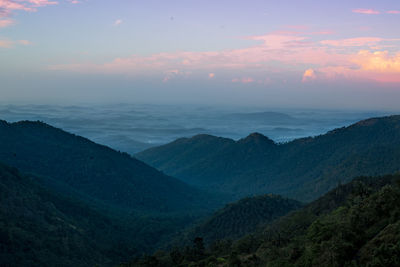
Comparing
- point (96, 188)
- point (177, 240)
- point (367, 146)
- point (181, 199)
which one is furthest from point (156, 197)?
point (367, 146)

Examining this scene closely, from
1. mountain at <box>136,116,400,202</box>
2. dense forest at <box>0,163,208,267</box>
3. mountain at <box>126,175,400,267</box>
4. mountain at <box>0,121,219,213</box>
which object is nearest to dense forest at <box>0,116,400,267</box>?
mountain at <box>126,175,400,267</box>

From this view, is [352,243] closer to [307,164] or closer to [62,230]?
[62,230]

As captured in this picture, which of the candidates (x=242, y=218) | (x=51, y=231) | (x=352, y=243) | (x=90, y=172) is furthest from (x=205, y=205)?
(x=352, y=243)

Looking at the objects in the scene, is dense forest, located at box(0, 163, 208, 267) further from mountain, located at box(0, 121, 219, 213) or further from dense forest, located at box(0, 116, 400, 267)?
mountain, located at box(0, 121, 219, 213)

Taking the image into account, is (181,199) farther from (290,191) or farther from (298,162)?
(298,162)

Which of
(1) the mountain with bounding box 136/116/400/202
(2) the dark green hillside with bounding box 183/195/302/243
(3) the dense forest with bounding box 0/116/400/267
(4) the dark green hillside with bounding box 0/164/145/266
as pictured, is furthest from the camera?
(1) the mountain with bounding box 136/116/400/202

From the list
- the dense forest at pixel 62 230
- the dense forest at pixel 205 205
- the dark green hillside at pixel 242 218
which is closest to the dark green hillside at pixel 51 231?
the dense forest at pixel 62 230
